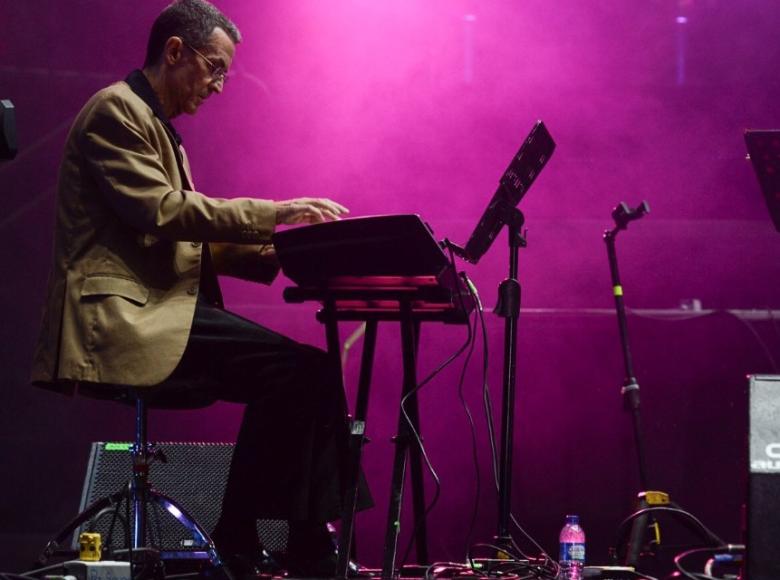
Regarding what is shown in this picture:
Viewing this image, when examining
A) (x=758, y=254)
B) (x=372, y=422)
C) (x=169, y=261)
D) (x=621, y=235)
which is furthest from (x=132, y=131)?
(x=758, y=254)

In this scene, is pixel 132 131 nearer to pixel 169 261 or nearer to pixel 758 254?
→ pixel 169 261

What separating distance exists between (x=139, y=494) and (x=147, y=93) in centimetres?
108

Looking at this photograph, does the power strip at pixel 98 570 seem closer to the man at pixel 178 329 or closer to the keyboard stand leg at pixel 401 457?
the man at pixel 178 329

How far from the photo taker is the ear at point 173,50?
2740 millimetres

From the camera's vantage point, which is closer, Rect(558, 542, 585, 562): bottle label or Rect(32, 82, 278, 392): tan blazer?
Rect(32, 82, 278, 392): tan blazer

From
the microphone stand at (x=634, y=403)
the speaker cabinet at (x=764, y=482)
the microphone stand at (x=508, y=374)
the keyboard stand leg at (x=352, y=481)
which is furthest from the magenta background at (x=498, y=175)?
the speaker cabinet at (x=764, y=482)

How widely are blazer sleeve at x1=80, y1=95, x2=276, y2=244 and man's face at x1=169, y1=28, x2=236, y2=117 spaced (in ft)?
0.84

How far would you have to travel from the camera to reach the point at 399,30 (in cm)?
468

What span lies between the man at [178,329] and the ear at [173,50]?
19 cm

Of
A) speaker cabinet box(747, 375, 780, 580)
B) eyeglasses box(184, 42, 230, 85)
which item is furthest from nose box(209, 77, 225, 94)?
speaker cabinet box(747, 375, 780, 580)

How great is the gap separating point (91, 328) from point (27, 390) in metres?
2.20

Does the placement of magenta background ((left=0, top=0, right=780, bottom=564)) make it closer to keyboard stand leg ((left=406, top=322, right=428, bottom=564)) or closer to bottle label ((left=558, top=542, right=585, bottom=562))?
bottle label ((left=558, top=542, right=585, bottom=562))

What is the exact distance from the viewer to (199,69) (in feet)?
9.07

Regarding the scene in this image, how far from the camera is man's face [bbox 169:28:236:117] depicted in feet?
9.05
